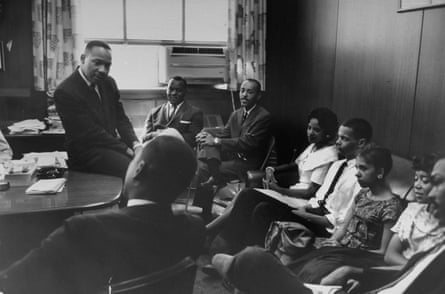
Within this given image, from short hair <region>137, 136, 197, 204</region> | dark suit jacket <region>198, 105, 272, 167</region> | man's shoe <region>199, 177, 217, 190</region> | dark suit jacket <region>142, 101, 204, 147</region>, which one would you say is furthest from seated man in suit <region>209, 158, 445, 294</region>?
dark suit jacket <region>142, 101, 204, 147</region>

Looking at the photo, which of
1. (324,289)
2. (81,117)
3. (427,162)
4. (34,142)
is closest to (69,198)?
(81,117)

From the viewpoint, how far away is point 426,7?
62.0 inches

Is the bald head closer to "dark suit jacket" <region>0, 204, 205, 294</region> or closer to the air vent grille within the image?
"dark suit jacket" <region>0, 204, 205, 294</region>

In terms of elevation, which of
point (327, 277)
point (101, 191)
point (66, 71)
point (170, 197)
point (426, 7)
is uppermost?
point (426, 7)

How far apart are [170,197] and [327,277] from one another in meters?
0.61

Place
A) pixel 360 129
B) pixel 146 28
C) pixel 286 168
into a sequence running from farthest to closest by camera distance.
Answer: pixel 146 28 < pixel 286 168 < pixel 360 129

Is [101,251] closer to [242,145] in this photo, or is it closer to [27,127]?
[242,145]

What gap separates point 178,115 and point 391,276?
2.04 metres

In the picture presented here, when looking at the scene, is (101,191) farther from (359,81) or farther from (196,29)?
(196,29)

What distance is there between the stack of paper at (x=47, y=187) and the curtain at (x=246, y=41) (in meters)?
2.25

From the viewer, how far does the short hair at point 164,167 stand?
904 mm

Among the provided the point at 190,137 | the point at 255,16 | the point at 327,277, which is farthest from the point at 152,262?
the point at 255,16

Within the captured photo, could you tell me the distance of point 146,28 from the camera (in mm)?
3521

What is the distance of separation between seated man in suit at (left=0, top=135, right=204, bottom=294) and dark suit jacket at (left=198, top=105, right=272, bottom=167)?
1.84 m
